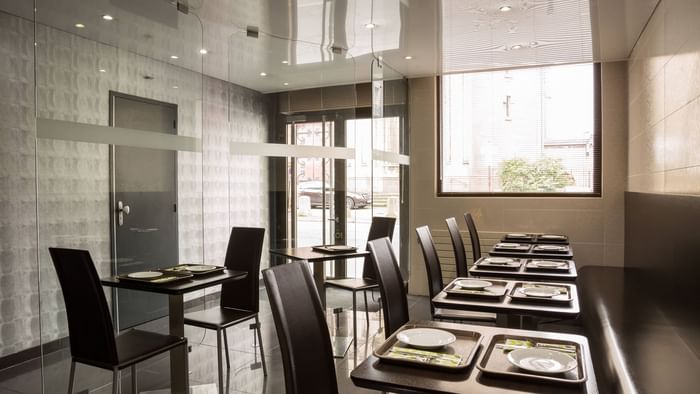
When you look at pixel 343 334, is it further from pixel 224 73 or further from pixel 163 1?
pixel 163 1

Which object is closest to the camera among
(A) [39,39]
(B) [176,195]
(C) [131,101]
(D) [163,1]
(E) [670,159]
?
(A) [39,39]

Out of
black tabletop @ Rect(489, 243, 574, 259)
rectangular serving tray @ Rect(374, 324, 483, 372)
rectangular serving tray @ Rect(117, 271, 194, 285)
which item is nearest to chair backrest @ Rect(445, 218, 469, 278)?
black tabletop @ Rect(489, 243, 574, 259)

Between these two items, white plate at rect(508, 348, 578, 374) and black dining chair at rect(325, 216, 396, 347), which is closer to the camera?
white plate at rect(508, 348, 578, 374)

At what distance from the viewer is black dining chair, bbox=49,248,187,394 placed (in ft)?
7.39

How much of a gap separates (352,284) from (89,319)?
2.09m

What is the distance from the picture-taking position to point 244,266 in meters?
3.39

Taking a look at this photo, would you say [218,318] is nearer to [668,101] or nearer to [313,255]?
[313,255]

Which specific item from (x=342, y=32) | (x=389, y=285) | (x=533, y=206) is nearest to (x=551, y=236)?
(x=533, y=206)

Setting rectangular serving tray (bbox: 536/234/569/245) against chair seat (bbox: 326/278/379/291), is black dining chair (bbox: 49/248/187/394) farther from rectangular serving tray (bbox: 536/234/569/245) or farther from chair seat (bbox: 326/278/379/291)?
rectangular serving tray (bbox: 536/234/569/245)

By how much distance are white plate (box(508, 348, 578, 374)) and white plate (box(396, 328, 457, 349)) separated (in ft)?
0.71

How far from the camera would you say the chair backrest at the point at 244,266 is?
3258 millimetres

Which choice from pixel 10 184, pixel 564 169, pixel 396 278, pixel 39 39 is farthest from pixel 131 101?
pixel 564 169

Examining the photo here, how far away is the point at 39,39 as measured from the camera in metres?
2.66

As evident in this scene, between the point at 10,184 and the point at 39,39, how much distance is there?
3.55ft
